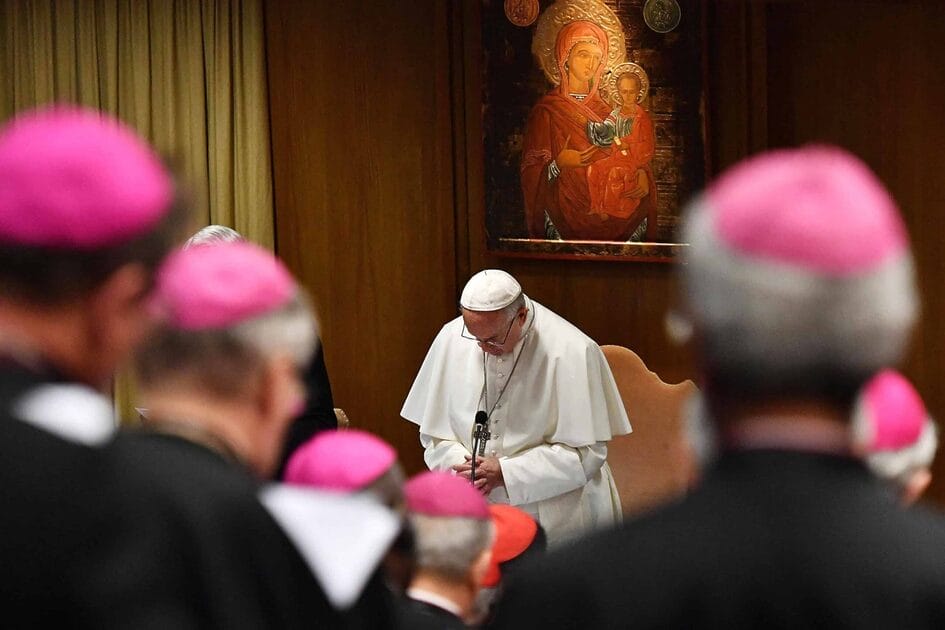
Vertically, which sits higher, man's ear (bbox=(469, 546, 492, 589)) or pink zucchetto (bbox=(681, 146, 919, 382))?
pink zucchetto (bbox=(681, 146, 919, 382))

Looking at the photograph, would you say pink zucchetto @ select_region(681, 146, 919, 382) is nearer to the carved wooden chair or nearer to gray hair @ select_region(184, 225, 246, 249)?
gray hair @ select_region(184, 225, 246, 249)

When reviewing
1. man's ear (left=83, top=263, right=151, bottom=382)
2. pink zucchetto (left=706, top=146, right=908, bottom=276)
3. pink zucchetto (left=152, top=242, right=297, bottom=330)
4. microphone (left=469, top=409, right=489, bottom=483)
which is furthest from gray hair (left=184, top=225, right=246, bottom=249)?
pink zucchetto (left=706, top=146, right=908, bottom=276)

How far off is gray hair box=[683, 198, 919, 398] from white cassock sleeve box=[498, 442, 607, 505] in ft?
13.3

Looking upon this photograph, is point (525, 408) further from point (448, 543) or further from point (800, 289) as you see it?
point (800, 289)

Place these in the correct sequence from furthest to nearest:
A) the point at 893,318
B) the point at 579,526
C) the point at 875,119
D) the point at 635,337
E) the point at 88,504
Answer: the point at 635,337 < the point at 875,119 < the point at 579,526 < the point at 88,504 < the point at 893,318

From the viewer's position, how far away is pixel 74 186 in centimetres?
160

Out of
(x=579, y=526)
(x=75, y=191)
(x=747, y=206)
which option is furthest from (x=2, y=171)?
(x=579, y=526)

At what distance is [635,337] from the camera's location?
738cm

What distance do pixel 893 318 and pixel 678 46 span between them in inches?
231

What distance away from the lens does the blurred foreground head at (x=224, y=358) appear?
5.64 feet

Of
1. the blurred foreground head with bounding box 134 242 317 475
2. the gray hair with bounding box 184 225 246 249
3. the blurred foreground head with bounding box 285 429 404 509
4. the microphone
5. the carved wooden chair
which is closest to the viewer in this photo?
the blurred foreground head with bounding box 134 242 317 475

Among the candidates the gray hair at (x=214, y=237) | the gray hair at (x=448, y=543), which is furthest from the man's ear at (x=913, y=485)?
the gray hair at (x=214, y=237)

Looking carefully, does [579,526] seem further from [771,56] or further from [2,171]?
[2,171]

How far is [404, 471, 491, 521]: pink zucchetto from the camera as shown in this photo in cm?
231
